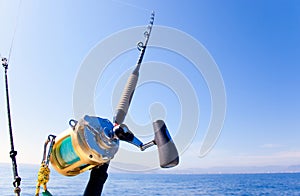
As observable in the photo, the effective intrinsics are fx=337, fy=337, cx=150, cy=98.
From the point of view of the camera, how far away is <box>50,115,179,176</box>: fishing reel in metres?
1.54

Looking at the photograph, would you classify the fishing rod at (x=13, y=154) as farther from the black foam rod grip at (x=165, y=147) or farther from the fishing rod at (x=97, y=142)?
the black foam rod grip at (x=165, y=147)

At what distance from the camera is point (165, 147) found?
1.53 meters

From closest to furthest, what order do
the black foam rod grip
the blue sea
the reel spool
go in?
the black foam rod grip
the reel spool
the blue sea

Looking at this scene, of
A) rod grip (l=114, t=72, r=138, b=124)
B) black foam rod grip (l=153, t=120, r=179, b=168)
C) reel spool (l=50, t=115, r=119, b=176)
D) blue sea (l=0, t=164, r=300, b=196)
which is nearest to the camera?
black foam rod grip (l=153, t=120, r=179, b=168)

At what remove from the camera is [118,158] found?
178cm

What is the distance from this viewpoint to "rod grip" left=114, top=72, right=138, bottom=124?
176cm

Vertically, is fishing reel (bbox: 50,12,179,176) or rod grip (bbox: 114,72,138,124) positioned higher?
rod grip (bbox: 114,72,138,124)

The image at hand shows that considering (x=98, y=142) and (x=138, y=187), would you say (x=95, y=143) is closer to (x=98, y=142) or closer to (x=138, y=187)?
(x=98, y=142)

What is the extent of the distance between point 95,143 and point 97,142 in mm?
12

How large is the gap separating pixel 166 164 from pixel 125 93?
605 mm

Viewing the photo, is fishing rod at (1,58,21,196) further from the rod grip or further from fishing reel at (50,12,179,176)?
the rod grip

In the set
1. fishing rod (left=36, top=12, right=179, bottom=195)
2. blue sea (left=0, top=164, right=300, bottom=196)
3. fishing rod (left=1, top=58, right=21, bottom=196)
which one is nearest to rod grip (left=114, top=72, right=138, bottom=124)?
fishing rod (left=36, top=12, right=179, bottom=195)

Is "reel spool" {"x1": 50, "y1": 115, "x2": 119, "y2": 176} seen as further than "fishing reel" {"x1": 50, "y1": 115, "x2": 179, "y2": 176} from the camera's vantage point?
Yes

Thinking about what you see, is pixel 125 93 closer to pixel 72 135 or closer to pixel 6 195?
pixel 72 135
